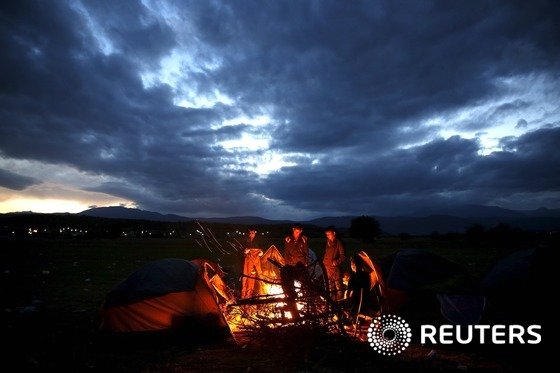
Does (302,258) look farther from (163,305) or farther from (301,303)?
(163,305)

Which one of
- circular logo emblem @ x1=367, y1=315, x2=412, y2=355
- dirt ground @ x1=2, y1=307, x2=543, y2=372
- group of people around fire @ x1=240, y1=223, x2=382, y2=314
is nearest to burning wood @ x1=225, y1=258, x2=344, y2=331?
dirt ground @ x1=2, y1=307, x2=543, y2=372

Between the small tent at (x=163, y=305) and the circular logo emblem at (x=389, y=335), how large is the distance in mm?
3196

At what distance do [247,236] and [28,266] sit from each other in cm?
1911

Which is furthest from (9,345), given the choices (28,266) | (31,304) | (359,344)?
(28,266)

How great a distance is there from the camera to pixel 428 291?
7902 millimetres

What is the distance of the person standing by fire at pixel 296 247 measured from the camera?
10.8m

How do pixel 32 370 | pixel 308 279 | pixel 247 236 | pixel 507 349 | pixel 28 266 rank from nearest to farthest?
pixel 32 370 < pixel 507 349 < pixel 308 279 < pixel 247 236 < pixel 28 266

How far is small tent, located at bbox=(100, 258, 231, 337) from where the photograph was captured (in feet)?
25.3

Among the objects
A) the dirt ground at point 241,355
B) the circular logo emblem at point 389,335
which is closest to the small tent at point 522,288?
the dirt ground at point 241,355

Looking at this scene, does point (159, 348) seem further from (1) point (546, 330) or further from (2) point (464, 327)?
(1) point (546, 330)

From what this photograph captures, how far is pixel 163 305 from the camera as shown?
7793mm

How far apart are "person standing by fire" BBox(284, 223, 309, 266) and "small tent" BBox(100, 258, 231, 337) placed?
328cm

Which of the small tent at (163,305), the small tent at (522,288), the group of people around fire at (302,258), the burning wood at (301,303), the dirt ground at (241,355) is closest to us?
the dirt ground at (241,355)

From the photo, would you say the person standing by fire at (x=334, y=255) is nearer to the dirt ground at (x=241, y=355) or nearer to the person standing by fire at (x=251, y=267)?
the person standing by fire at (x=251, y=267)
